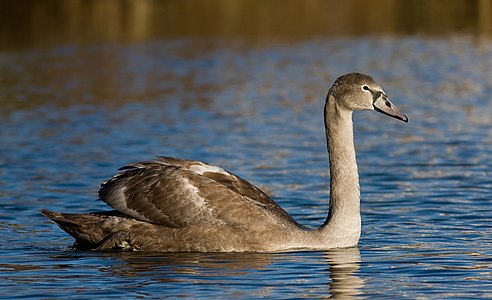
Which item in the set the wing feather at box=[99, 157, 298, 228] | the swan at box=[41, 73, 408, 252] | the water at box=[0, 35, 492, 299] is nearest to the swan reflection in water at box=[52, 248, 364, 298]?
the water at box=[0, 35, 492, 299]

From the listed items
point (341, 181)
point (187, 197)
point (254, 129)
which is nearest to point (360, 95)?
point (341, 181)

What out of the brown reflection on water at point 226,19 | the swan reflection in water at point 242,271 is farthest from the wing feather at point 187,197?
the brown reflection on water at point 226,19

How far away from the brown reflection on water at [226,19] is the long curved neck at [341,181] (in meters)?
23.3

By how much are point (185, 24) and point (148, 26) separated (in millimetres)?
1425

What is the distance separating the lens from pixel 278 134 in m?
20.4

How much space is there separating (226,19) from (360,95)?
2957 cm

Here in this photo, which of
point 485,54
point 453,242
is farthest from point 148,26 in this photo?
point 453,242

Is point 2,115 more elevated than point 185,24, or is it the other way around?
point 185,24

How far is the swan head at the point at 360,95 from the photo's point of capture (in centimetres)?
1175

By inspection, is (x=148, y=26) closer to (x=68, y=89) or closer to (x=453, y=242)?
(x=68, y=89)

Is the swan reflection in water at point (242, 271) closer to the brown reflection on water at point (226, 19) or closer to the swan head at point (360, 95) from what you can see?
the swan head at point (360, 95)

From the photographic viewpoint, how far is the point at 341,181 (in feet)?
38.8

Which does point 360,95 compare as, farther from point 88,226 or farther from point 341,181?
point 88,226

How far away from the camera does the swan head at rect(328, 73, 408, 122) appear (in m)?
11.8
